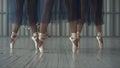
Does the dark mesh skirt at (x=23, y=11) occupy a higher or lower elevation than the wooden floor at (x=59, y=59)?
higher

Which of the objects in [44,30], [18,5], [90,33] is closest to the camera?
[44,30]

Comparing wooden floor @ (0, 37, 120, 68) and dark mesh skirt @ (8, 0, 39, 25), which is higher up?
dark mesh skirt @ (8, 0, 39, 25)

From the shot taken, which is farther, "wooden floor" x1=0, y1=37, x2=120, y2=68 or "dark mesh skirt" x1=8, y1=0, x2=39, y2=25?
"dark mesh skirt" x1=8, y1=0, x2=39, y2=25

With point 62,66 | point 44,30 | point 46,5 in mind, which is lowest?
point 62,66

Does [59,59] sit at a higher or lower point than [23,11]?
lower

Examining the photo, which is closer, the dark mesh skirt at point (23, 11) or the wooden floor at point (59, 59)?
the wooden floor at point (59, 59)

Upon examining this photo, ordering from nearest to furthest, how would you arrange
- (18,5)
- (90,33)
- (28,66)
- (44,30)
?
(28,66) < (44,30) < (18,5) < (90,33)

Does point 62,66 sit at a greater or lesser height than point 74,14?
lesser

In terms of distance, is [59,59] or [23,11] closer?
[59,59]

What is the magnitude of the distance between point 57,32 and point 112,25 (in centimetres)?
205

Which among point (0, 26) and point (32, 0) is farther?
point (0, 26)

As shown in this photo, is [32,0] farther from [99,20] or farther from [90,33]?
[90,33]

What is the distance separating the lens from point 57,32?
1305cm

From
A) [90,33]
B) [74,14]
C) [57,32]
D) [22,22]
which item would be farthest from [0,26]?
[74,14]
